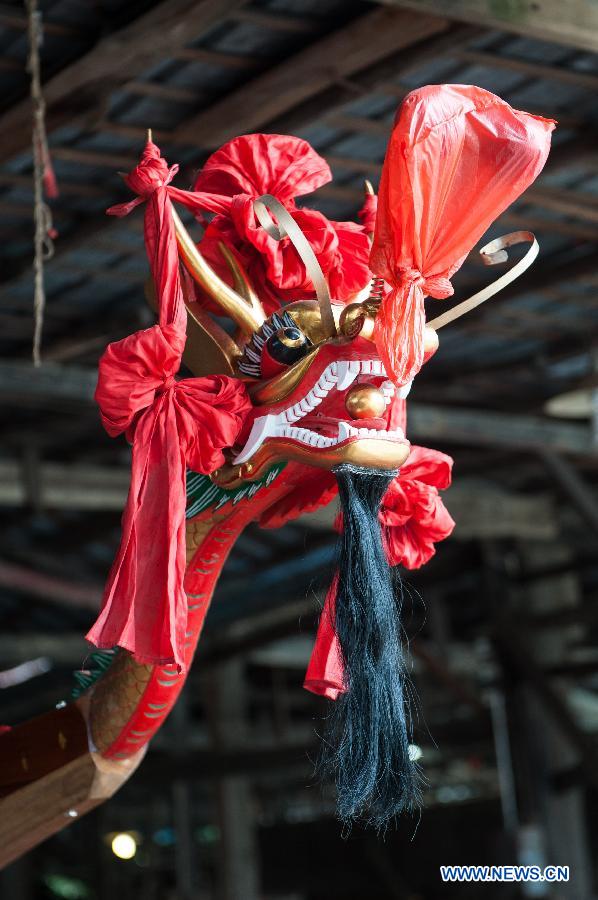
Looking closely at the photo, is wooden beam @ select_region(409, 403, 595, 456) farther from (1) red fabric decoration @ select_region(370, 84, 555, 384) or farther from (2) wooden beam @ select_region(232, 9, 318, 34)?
(1) red fabric decoration @ select_region(370, 84, 555, 384)

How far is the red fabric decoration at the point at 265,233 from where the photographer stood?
6.24 ft

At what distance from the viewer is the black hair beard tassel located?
5.39ft

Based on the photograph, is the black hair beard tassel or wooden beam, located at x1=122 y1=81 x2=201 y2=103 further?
wooden beam, located at x1=122 y1=81 x2=201 y2=103

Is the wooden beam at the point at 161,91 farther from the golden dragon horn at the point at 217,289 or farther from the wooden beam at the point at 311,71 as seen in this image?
the golden dragon horn at the point at 217,289

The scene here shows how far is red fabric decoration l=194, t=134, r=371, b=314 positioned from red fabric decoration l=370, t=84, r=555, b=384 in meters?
0.26

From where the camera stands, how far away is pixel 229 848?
8.30m

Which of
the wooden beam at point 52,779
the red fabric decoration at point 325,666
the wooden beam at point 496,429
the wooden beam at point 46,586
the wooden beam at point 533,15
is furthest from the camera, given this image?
the wooden beam at point 496,429

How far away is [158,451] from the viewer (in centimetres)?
170

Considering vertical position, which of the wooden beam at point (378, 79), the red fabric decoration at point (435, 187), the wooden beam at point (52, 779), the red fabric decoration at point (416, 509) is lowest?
the wooden beam at point (52, 779)

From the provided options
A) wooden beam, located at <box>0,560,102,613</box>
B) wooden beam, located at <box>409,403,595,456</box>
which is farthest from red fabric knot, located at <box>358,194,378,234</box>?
wooden beam, located at <box>0,560,102,613</box>

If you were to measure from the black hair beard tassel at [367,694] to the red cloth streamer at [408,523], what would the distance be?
0.15 meters

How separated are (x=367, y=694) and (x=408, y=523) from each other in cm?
37

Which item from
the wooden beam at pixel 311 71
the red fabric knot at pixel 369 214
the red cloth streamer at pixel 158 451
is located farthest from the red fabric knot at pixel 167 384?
the wooden beam at pixel 311 71

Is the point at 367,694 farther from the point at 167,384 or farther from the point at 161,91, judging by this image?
the point at 161,91
